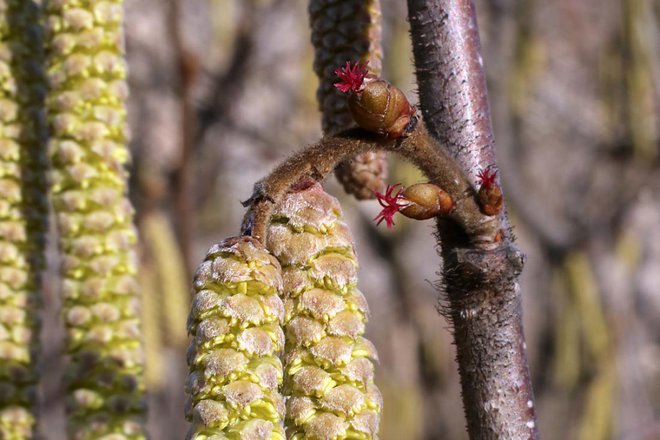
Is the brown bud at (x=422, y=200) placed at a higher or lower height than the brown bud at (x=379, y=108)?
lower

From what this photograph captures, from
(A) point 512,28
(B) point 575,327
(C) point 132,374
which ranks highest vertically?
(A) point 512,28

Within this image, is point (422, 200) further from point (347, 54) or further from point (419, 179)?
point (419, 179)

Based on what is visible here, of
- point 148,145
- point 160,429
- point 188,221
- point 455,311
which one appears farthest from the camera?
point 148,145

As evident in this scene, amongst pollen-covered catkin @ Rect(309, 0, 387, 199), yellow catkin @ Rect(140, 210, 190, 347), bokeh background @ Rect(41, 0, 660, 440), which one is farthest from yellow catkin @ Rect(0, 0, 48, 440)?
yellow catkin @ Rect(140, 210, 190, 347)

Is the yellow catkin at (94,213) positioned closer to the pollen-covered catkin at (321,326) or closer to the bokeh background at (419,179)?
the pollen-covered catkin at (321,326)

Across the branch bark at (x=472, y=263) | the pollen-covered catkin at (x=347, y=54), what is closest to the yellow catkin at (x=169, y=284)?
the pollen-covered catkin at (x=347, y=54)

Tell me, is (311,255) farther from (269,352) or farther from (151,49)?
(151,49)

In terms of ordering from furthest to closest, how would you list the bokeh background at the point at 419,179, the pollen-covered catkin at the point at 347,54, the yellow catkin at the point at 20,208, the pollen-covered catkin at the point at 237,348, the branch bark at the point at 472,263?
the bokeh background at the point at 419,179 → the yellow catkin at the point at 20,208 → the pollen-covered catkin at the point at 347,54 → the branch bark at the point at 472,263 → the pollen-covered catkin at the point at 237,348

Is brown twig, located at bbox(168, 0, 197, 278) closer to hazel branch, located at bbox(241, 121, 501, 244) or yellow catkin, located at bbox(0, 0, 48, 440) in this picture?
yellow catkin, located at bbox(0, 0, 48, 440)

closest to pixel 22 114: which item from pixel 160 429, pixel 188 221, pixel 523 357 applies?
pixel 523 357
